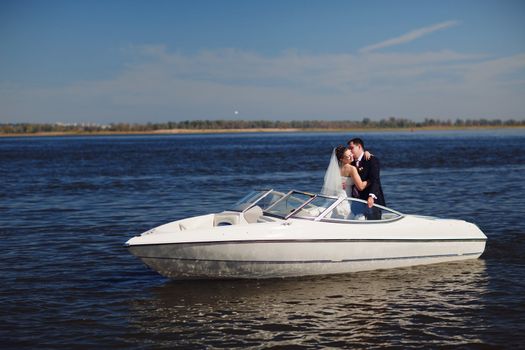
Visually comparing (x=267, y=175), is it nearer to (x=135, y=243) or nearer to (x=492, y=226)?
(x=492, y=226)

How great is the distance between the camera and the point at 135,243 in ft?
30.8

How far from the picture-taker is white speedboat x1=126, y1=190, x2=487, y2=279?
9.53 m

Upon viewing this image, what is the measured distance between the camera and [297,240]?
9766 millimetres

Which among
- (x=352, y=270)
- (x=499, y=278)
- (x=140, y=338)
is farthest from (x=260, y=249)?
(x=499, y=278)

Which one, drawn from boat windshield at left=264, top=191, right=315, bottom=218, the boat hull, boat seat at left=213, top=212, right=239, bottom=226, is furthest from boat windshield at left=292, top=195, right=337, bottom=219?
boat seat at left=213, top=212, right=239, bottom=226

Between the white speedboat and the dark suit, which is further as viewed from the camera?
the dark suit

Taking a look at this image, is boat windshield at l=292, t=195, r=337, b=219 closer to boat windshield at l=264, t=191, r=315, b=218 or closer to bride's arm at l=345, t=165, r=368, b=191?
boat windshield at l=264, t=191, r=315, b=218

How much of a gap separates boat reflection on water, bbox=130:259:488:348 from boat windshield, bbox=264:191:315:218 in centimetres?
118

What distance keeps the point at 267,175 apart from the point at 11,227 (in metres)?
18.9

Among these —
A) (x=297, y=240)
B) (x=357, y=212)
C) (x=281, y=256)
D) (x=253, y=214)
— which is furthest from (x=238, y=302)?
(x=357, y=212)

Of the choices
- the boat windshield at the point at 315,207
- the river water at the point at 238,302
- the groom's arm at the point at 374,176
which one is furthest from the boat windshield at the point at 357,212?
the river water at the point at 238,302

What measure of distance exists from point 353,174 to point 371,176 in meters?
0.34

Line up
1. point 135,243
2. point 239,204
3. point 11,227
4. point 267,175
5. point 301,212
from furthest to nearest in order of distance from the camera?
point 267,175 → point 11,227 → point 239,204 → point 301,212 → point 135,243

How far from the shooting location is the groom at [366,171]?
1102 centimetres
